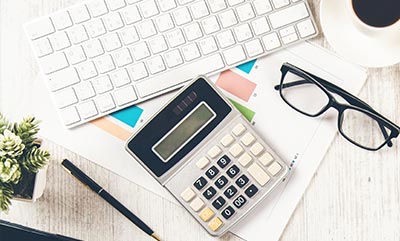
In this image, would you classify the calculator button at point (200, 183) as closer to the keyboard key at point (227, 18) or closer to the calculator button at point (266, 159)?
the calculator button at point (266, 159)

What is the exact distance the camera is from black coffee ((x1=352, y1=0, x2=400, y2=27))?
74 centimetres

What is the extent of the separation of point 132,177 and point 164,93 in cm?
11

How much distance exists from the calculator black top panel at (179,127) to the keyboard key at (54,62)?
124 mm

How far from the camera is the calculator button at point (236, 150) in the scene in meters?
0.78

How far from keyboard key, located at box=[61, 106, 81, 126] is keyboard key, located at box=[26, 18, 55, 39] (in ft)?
0.31

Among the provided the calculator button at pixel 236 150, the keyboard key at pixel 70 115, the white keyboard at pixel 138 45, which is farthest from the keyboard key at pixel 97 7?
the calculator button at pixel 236 150

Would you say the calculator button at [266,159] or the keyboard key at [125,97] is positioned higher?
the keyboard key at [125,97]

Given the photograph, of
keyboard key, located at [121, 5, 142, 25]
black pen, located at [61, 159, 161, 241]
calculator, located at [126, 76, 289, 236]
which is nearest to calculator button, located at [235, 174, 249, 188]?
calculator, located at [126, 76, 289, 236]

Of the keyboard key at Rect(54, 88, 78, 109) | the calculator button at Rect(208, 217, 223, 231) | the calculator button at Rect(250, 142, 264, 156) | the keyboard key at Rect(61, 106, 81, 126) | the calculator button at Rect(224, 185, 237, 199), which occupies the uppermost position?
the keyboard key at Rect(54, 88, 78, 109)

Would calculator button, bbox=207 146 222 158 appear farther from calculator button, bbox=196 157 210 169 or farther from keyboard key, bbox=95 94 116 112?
keyboard key, bbox=95 94 116 112

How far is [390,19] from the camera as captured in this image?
2.43 feet

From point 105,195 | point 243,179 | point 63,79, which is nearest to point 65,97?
point 63,79

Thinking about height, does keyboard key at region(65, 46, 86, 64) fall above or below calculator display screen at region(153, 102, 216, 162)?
above

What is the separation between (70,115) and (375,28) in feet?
1.18
